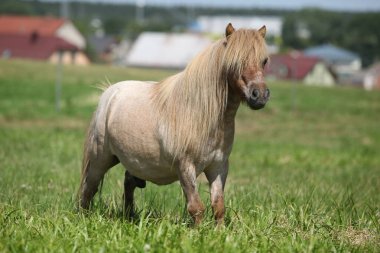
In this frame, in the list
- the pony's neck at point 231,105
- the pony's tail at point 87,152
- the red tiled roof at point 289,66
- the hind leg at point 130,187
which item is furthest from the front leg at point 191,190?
the red tiled roof at point 289,66

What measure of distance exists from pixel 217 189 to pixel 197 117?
2.37 feet

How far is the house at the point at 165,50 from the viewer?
278 ft

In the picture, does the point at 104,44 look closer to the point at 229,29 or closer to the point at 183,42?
the point at 183,42

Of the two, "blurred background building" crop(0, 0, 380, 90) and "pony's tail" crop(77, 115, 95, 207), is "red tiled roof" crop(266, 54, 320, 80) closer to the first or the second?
"blurred background building" crop(0, 0, 380, 90)

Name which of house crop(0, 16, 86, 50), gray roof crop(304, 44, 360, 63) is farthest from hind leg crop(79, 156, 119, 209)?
gray roof crop(304, 44, 360, 63)

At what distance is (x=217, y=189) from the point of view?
6906mm

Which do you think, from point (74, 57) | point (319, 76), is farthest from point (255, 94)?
point (319, 76)

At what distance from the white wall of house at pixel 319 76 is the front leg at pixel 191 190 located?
77.7m

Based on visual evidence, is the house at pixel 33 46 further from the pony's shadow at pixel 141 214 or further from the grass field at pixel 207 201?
the pony's shadow at pixel 141 214

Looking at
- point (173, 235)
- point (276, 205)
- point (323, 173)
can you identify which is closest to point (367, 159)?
point (323, 173)

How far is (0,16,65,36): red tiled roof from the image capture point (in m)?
87.9

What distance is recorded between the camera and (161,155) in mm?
7008

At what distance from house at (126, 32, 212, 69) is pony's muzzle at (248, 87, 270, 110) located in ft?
248

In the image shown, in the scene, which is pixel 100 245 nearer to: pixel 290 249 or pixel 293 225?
pixel 290 249
